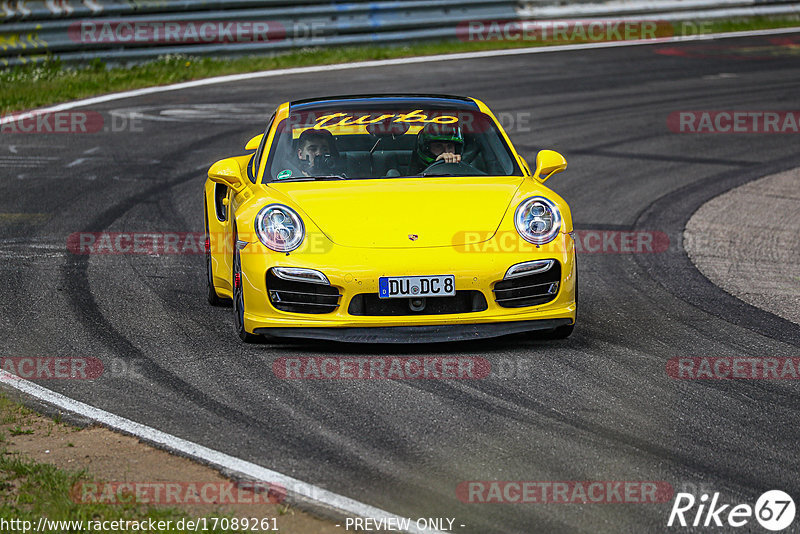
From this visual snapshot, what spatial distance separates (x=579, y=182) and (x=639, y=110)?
422cm

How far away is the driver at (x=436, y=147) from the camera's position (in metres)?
7.59

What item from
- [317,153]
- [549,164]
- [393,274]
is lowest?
[393,274]

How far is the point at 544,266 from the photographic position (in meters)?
6.50

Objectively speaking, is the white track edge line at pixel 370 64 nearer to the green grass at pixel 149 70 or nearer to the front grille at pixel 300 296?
the green grass at pixel 149 70

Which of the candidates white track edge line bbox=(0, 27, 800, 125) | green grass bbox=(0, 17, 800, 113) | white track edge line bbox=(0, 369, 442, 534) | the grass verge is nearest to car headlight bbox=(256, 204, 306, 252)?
white track edge line bbox=(0, 369, 442, 534)

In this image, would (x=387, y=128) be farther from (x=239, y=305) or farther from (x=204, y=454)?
(x=204, y=454)

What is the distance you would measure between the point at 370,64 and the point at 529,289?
13.0 metres

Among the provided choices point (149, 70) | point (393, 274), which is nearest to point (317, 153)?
point (393, 274)

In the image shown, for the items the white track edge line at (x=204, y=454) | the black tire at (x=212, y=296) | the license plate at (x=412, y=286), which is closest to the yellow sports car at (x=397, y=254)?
the license plate at (x=412, y=286)

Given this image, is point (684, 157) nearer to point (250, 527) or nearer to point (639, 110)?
point (639, 110)

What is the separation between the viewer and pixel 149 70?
58.0 ft

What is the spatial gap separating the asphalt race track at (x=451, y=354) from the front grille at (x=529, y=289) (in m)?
0.28

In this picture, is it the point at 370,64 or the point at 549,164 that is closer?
the point at 549,164

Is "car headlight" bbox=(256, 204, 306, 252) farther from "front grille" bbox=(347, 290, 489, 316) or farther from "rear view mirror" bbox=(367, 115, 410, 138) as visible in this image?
"rear view mirror" bbox=(367, 115, 410, 138)
